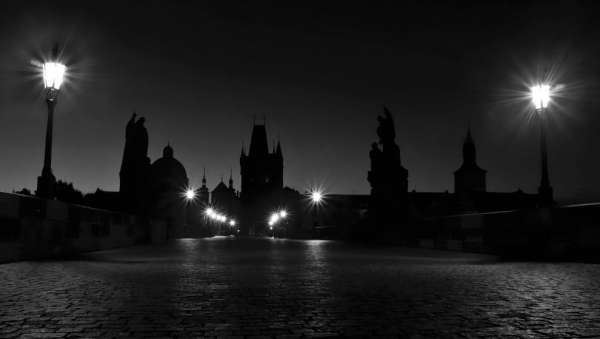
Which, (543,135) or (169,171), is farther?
(169,171)

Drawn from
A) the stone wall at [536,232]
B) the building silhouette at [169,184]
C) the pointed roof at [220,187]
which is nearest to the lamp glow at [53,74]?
the stone wall at [536,232]

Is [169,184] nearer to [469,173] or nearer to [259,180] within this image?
[259,180]

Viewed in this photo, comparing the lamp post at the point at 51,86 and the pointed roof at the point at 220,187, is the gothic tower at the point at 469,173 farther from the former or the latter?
the lamp post at the point at 51,86

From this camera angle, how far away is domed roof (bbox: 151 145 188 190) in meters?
108

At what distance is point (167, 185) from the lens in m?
108

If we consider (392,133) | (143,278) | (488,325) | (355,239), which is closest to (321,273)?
A: (143,278)

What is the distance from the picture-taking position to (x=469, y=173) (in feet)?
470

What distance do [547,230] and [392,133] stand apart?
2038cm

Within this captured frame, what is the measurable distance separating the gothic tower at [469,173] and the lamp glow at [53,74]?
13436 cm

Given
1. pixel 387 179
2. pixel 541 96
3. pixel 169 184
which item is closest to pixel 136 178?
pixel 387 179

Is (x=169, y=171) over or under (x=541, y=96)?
over

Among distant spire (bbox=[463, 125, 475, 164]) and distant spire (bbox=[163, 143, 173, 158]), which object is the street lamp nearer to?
distant spire (bbox=[163, 143, 173, 158])

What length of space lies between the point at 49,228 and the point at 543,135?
14836 mm

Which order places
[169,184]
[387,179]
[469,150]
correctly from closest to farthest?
[387,179] < [169,184] < [469,150]
